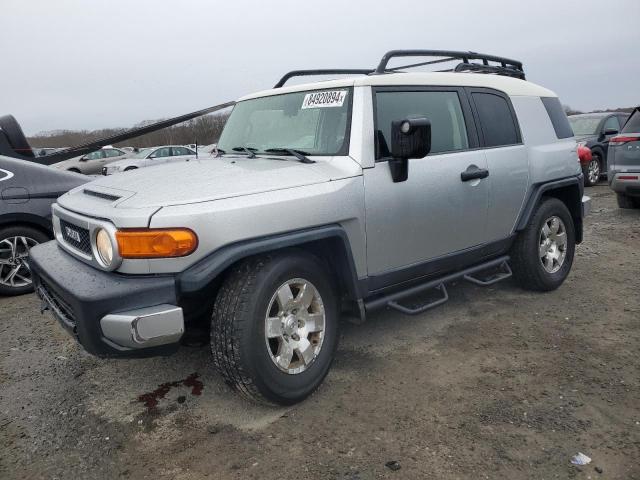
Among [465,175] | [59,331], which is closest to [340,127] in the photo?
[465,175]

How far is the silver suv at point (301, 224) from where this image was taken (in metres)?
2.48

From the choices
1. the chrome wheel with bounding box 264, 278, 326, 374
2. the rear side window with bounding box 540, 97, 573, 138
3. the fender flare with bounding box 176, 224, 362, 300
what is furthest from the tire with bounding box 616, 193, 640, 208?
the chrome wheel with bounding box 264, 278, 326, 374

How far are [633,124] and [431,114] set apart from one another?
6.10 metres

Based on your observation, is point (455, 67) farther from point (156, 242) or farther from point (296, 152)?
point (156, 242)

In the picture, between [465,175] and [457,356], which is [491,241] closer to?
[465,175]

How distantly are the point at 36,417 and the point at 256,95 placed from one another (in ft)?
8.92

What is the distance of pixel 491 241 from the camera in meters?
4.15

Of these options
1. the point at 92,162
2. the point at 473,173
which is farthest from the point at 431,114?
the point at 92,162

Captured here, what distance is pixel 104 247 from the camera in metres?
2.61

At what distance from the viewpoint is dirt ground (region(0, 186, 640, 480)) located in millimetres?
2428

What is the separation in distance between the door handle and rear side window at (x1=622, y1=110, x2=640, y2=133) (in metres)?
5.54

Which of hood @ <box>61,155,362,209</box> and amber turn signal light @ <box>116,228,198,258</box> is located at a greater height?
hood @ <box>61,155,362,209</box>

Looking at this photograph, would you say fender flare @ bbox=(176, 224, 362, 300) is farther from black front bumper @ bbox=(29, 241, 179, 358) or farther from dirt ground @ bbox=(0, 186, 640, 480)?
dirt ground @ bbox=(0, 186, 640, 480)

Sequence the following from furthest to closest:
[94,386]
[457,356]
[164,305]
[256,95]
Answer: [256,95]
[457,356]
[94,386]
[164,305]
